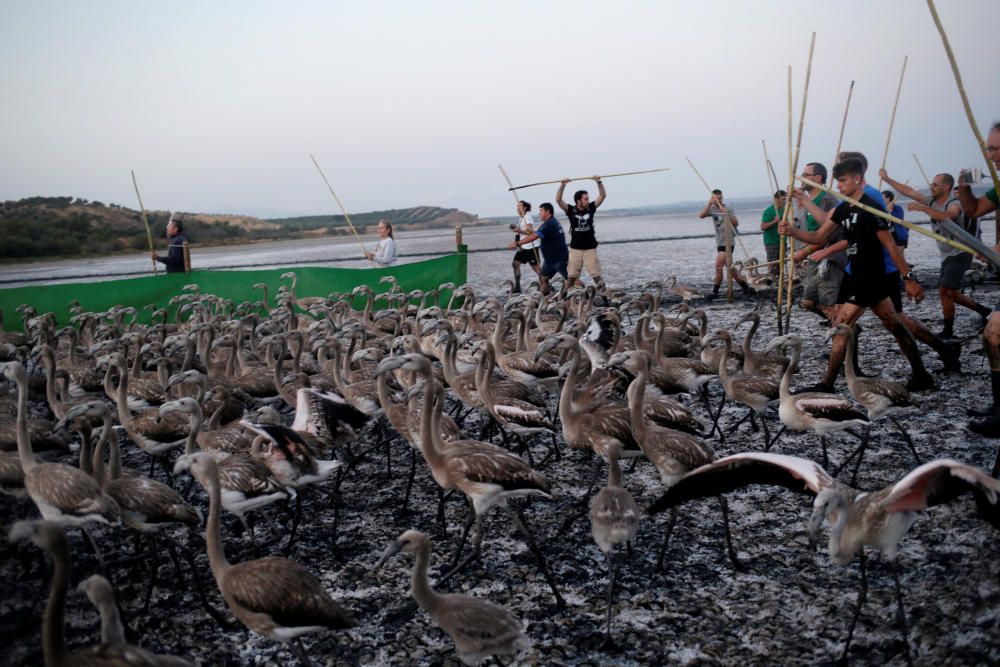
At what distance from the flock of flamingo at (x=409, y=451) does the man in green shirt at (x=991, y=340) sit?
2.36 ft

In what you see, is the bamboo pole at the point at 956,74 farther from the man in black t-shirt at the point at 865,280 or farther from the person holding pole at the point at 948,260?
the person holding pole at the point at 948,260

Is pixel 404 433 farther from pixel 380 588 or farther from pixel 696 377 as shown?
pixel 696 377

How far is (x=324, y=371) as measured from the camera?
9.30 metres

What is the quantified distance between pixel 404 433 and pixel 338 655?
2681mm

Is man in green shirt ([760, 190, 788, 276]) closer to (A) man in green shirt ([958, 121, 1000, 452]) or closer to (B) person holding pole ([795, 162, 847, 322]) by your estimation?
(B) person holding pole ([795, 162, 847, 322])

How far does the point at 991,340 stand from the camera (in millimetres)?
6051

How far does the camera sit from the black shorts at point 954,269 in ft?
31.1

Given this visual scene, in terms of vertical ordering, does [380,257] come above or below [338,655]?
above

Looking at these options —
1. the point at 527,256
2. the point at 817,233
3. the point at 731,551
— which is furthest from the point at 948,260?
the point at 527,256

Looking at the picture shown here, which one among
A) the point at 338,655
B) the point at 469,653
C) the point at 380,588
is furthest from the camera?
the point at 380,588

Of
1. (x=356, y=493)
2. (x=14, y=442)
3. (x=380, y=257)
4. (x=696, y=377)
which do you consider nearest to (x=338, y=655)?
(x=356, y=493)

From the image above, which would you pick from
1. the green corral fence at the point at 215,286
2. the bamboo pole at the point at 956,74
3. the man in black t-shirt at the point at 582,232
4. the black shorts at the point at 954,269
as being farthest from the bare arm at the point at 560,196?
the bamboo pole at the point at 956,74

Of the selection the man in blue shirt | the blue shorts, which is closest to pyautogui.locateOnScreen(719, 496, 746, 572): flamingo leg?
the man in blue shirt

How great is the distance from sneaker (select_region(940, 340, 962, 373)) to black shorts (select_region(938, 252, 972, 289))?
129 centimetres
